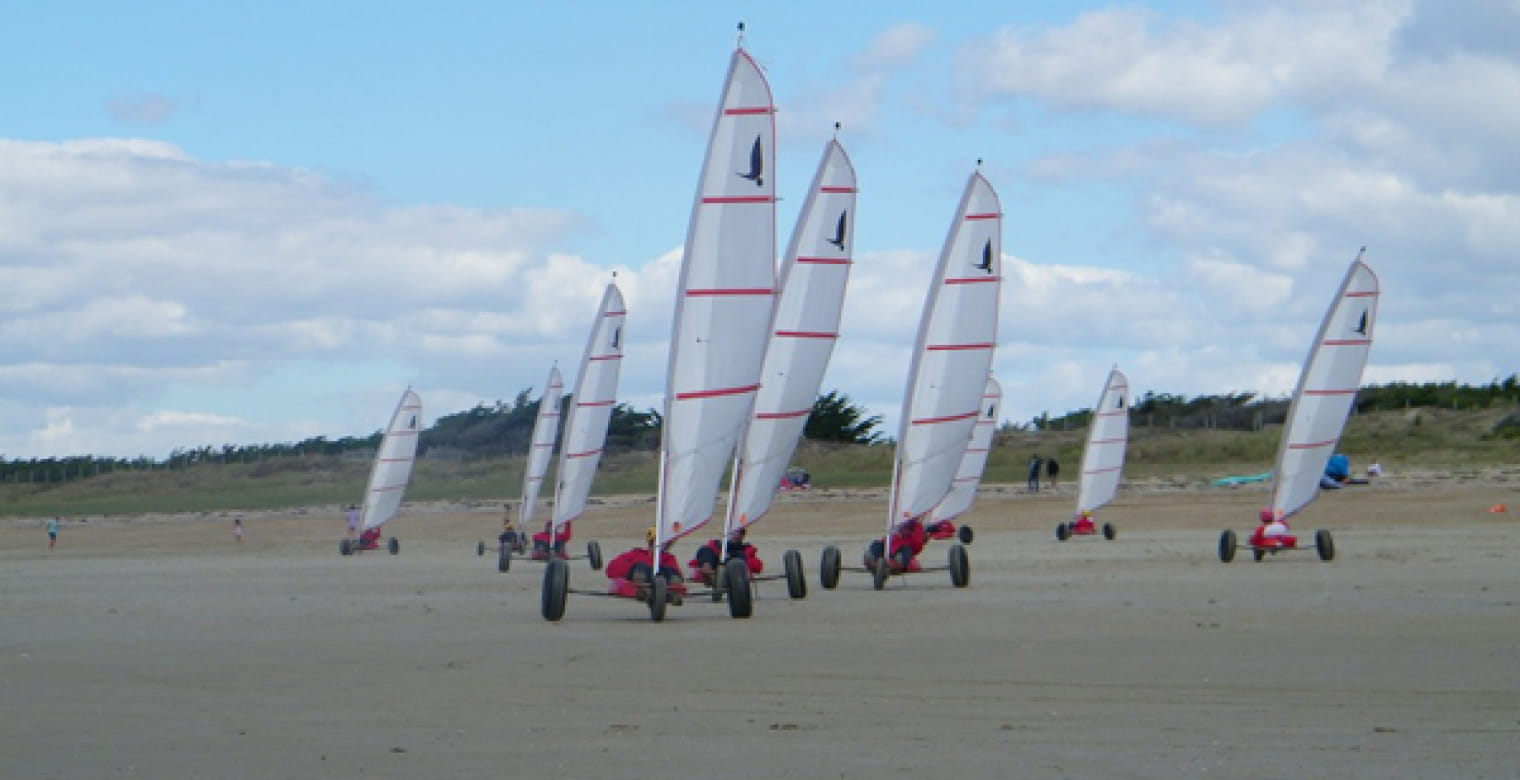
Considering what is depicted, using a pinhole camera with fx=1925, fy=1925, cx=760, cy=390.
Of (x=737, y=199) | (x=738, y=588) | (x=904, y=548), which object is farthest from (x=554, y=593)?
(x=904, y=548)

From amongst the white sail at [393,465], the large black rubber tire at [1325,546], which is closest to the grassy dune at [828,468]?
the white sail at [393,465]

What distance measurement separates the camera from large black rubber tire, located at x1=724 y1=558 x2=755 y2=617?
664 inches

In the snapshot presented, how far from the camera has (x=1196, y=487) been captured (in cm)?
4731

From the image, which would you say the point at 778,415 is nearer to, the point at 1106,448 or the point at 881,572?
the point at 881,572

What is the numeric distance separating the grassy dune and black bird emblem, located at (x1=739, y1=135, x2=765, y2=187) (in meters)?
31.2

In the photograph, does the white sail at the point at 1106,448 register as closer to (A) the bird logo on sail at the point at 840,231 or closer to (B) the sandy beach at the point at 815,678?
(B) the sandy beach at the point at 815,678

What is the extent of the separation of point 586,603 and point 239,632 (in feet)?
15.3

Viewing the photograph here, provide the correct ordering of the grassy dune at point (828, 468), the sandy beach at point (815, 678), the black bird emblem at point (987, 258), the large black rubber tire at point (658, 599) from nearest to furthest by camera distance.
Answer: the sandy beach at point (815, 678) → the large black rubber tire at point (658, 599) → the black bird emblem at point (987, 258) → the grassy dune at point (828, 468)

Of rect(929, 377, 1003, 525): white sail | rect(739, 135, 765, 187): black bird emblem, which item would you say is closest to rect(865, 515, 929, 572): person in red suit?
rect(739, 135, 765, 187): black bird emblem

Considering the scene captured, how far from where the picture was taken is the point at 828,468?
62688 mm

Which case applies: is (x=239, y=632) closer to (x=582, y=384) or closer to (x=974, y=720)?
(x=974, y=720)

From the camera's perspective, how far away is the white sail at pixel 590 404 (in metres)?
34.1

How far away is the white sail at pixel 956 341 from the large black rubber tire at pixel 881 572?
7.34 feet

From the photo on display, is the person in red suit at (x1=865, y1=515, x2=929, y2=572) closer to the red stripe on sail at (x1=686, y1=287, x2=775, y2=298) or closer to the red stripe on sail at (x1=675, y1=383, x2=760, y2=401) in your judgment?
the red stripe on sail at (x1=675, y1=383, x2=760, y2=401)
